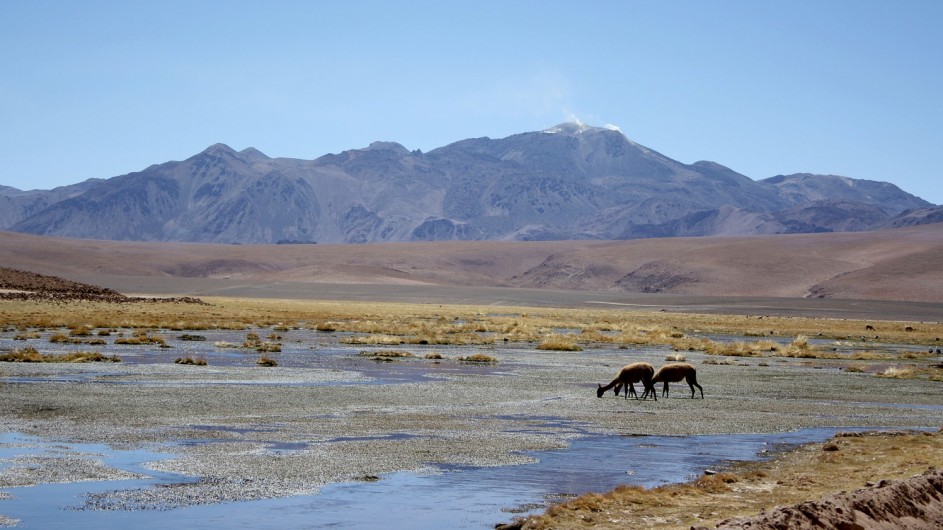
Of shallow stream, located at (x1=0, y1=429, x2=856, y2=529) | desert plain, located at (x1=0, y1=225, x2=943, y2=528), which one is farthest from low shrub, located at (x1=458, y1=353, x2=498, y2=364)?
shallow stream, located at (x1=0, y1=429, x2=856, y2=529)

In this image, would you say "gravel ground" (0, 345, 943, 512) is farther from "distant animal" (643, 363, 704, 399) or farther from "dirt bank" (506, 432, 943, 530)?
"dirt bank" (506, 432, 943, 530)

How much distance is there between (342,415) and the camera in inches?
858

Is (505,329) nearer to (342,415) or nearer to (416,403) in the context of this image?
(416,403)

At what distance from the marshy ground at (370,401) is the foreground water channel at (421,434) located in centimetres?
9

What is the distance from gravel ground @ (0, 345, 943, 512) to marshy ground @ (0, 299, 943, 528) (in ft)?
0.18

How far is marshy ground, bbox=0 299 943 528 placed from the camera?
15.5 meters

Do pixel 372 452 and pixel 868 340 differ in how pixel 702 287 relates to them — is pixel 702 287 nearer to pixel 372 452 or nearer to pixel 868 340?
pixel 868 340

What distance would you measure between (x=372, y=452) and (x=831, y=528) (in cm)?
818

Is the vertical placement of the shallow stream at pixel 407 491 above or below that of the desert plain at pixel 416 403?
below

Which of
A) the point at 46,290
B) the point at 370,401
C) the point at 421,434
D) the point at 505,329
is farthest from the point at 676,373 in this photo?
the point at 46,290

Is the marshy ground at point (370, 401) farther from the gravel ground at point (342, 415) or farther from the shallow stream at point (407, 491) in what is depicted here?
the shallow stream at point (407, 491)

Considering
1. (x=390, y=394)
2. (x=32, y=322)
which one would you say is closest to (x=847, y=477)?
(x=390, y=394)

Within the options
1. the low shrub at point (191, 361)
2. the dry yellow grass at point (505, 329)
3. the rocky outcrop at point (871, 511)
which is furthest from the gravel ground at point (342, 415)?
the dry yellow grass at point (505, 329)

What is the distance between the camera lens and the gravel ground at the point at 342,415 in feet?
49.5
